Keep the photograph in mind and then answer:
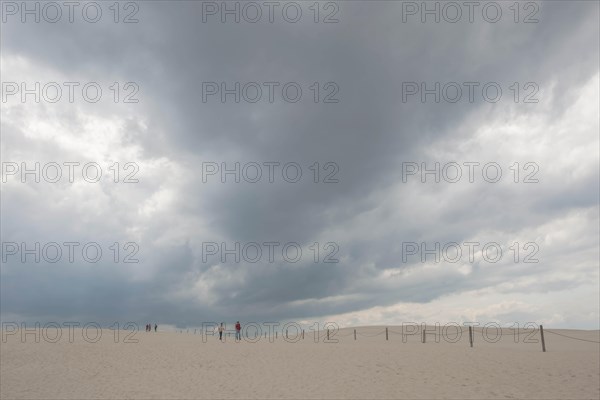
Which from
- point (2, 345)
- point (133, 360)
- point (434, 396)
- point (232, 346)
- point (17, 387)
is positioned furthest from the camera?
point (232, 346)

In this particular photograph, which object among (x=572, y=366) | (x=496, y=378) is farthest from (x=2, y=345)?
(x=572, y=366)

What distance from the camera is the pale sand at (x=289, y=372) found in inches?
1033

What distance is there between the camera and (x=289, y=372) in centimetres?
3116

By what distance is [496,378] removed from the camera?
1140 inches

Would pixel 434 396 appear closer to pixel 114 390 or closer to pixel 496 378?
pixel 496 378

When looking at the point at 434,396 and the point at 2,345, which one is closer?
the point at 434,396

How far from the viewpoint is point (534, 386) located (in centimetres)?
2692

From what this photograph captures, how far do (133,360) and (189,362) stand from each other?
4.52 m

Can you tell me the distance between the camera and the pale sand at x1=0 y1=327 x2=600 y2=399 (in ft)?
86.1

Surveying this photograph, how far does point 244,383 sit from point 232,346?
15.0 meters

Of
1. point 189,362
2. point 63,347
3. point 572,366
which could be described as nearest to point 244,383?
point 189,362

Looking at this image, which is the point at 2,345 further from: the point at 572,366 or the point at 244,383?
the point at 572,366

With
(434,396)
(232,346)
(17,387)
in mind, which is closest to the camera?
(434,396)

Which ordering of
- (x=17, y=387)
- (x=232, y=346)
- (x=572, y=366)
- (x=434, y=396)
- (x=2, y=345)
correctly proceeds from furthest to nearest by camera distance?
1. (x=232, y=346)
2. (x=2, y=345)
3. (x=572, y=366)
4. (x=17, y=387)
5. (x=434, y=396)
